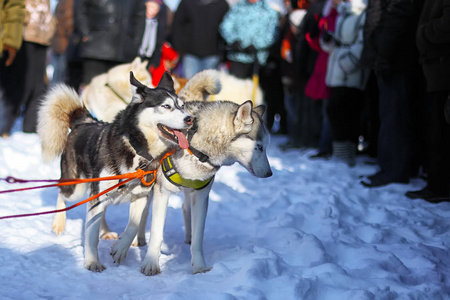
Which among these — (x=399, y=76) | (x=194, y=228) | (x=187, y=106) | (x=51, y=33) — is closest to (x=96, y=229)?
(x=194, y=228)

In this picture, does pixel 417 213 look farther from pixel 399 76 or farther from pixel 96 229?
pixel 96 229

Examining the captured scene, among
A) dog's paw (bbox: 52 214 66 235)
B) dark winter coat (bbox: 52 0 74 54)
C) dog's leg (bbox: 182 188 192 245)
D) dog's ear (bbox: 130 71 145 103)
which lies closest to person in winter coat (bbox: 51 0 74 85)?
dark winter coat (bbox: 52 0 74 54)

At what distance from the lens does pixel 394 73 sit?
5.00 meters

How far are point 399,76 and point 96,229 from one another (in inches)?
143

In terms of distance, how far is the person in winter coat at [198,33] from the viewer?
7742mm

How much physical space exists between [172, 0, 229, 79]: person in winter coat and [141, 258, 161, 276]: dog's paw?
528 cm

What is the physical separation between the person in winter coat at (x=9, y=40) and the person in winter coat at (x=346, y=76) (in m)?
3.92

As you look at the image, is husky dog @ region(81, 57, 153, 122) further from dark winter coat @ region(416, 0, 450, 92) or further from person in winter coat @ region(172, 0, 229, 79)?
person in winter coat @ region(172, 0, 229, 79)

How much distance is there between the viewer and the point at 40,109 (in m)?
3.32

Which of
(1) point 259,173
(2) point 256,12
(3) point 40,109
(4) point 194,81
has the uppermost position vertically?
(2) point 256,12

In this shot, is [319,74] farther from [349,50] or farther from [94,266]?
[94,266]

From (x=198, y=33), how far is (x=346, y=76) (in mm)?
2953

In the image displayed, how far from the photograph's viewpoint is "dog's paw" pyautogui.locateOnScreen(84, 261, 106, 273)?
273 cm

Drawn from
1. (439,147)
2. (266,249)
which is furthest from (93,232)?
(439,147)
